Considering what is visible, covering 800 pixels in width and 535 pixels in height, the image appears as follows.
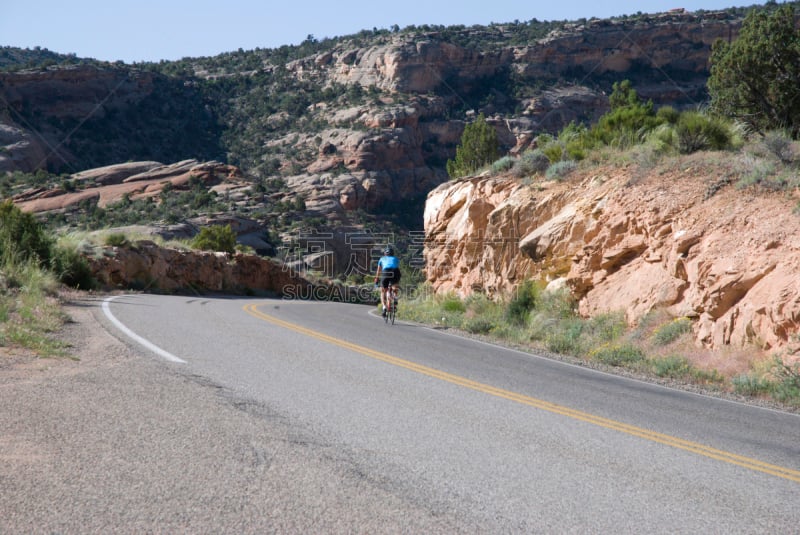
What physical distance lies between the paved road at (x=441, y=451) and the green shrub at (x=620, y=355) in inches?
112

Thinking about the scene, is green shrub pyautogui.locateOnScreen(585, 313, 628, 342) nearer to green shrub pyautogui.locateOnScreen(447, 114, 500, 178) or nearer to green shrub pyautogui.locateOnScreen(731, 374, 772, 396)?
green shrub pyautogui.locateOnScreen(731, 374, 772, 396)

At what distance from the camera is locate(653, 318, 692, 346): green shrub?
41.7ft

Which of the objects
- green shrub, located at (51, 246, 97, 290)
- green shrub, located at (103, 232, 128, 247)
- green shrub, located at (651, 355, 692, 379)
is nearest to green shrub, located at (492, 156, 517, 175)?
green shrub, located at (651, 355, 692, 379)

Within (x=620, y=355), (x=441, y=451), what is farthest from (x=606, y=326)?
(x=441, y=451)

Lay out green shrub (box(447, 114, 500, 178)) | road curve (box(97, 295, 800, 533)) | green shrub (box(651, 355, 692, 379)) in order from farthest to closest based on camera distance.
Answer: green shrub (box(447, 114, 500, 178)), green shrub (box(651, 355, 692, 379)), road curve (box(97, 295, 800, 533))

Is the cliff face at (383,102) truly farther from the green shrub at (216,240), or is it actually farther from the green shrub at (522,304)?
the green shrub at (522,304)

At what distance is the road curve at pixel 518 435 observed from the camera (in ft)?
13.6

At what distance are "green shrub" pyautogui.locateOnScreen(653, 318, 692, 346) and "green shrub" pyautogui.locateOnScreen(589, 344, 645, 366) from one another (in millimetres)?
479

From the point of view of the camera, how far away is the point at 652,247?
15.2 m

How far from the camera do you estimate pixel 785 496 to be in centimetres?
462

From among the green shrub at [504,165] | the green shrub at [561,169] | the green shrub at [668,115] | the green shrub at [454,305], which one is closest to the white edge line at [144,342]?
the green shrub at [454,305]

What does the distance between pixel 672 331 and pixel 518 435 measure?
8.16 meters

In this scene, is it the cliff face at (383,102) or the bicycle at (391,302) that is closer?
the bicycle at (391,302)

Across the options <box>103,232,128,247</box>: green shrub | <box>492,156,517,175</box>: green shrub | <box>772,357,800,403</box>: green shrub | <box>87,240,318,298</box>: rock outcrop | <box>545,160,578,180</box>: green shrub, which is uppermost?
<box>492,156,517,175</box>: green shrub
